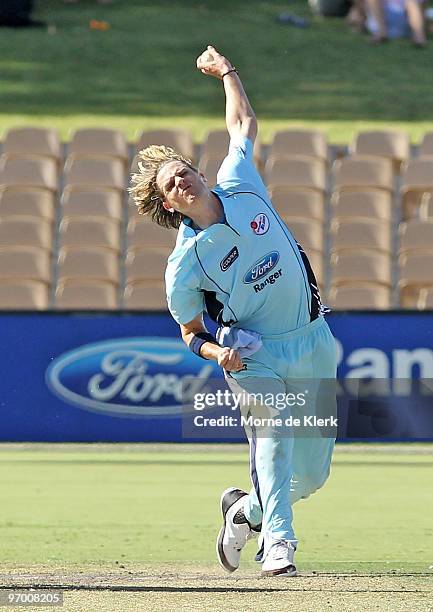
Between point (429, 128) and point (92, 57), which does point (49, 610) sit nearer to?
point (429, 128)

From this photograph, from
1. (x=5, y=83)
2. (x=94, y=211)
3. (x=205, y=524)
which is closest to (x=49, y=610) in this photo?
(x=205, y=524)

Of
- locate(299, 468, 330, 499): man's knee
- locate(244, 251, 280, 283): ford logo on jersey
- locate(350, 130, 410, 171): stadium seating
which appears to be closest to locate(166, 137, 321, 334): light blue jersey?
locate(244, 251, 280, 283): ford logo on jersey

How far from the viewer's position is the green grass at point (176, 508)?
656 cm

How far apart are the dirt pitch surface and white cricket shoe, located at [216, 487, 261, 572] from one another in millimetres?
71

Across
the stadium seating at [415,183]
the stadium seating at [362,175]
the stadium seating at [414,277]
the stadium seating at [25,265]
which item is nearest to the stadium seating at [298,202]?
the stadium seating at [362,175]

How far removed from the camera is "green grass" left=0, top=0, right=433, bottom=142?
57.5 ft

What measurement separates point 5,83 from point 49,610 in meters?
14.6

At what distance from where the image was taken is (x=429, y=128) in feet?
55.7

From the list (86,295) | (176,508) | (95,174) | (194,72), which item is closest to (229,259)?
(176,508)

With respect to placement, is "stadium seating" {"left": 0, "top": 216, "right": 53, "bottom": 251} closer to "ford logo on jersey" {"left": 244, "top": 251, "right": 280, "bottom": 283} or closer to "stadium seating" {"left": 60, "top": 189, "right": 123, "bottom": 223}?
"stadium seating" {"left": 60, "top": 189, "right": 123, "bottom": 223}

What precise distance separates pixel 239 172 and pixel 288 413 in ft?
3.31

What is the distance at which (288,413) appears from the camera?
5668 millimetres

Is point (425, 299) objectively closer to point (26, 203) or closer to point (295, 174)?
point (295, 174)

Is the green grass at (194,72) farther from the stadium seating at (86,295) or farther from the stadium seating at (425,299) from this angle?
the stadium seating at (425,299)
